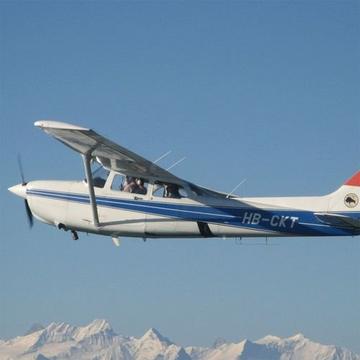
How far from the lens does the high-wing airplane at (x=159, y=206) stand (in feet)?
68.9

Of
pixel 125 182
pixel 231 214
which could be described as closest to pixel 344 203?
pixel 231 214

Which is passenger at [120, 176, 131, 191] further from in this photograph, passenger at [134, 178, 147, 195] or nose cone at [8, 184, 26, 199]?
nose cone at [8, 184, 26, 199]

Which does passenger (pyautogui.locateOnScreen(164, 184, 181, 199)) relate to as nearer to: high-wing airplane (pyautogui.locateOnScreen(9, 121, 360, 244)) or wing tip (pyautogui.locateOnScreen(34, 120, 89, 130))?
high-wing airplane (pyautogui.locateOnScreen(9, 121, 360, 244))

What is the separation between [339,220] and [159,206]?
14.7 ft

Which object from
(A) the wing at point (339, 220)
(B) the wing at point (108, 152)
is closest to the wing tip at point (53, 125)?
(B) the wing at point (108, 152)

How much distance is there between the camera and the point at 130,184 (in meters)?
22.3

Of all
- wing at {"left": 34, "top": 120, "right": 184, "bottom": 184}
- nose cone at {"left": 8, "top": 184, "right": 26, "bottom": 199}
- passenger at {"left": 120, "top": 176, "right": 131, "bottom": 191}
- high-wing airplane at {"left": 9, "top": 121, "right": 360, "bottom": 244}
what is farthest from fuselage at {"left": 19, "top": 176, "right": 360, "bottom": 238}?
nose cone at {"left": 8, "top": 184, "right": 26, "bottom": 199}

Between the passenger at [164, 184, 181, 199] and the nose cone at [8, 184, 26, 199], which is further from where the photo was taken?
the nose cone at [8, 184, 26, 199]

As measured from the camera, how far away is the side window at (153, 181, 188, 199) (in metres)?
21.8

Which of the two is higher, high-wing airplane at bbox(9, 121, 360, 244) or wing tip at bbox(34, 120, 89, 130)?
wing tip at bbox(34, 120, 89, 130)

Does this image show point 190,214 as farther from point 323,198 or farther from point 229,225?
point 323,198

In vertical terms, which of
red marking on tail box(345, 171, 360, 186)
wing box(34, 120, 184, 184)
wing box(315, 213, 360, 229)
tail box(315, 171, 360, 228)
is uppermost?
wing box(34, 120, 184, 184)

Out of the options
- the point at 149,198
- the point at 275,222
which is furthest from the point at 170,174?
the point at 275,222

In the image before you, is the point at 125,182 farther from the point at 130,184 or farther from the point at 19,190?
the point at 19,190
